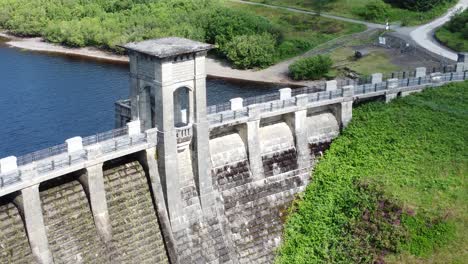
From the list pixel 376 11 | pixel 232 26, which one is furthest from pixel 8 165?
pixel 376 11

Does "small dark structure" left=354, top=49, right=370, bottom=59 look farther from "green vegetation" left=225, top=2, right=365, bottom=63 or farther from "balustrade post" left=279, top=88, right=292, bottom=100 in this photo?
"balustrade post" left=279, top=88, right=292, bottom=100

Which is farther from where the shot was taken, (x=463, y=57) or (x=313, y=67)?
(x=313, y=67)

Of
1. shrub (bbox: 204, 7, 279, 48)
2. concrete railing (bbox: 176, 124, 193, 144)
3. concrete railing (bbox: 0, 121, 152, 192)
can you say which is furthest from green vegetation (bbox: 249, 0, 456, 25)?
concrete railing (bbox: 0, 121, 152, 192)

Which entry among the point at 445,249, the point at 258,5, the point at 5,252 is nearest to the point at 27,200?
the point at 5,252

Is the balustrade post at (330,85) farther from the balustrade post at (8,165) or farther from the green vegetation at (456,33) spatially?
the green vegetation at (456,33)

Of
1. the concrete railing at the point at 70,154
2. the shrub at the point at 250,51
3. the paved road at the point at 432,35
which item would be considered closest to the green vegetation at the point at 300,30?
the shrub at the point at 250,51

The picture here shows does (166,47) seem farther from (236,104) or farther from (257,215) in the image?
(257,215)

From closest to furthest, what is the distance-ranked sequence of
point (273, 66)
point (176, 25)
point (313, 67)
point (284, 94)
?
point (284, 94) → point (313, 67) → point (273, 66) → point (176, 25)
